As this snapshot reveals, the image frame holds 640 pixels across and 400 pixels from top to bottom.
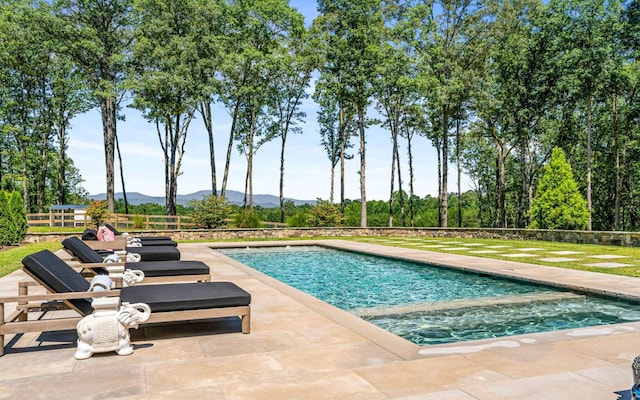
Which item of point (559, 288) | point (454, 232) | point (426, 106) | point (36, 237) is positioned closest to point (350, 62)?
point (426, 106)

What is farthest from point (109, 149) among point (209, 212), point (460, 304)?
point (460, 304)

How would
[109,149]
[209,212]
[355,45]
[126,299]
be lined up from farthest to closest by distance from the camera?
[109,149] → [355,45] → [209,212] → [126,299]

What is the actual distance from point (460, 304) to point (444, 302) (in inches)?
12.0

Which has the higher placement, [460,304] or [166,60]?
[166,60]

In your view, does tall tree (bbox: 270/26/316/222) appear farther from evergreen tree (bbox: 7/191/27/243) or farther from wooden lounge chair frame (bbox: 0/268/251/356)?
wooden lounge chair frame (bbox: 0/268/251/356)

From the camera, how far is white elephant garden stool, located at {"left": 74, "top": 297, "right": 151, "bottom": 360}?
4152mm

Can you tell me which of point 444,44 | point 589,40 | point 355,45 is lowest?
point 589,40

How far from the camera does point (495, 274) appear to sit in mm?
9930

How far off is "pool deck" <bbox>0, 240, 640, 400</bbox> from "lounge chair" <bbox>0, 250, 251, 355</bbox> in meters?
0.27

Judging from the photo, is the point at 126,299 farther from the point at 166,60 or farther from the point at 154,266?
the point at 166,60

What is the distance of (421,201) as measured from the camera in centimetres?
5512

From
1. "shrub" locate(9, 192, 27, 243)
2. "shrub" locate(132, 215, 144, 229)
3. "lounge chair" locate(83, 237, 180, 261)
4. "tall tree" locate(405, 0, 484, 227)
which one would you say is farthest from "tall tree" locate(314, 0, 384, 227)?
"lounge chair" locate(83, 237, 180, 261)

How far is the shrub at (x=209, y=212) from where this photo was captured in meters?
24.6

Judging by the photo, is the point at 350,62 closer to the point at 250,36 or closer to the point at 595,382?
the point at 250,36
